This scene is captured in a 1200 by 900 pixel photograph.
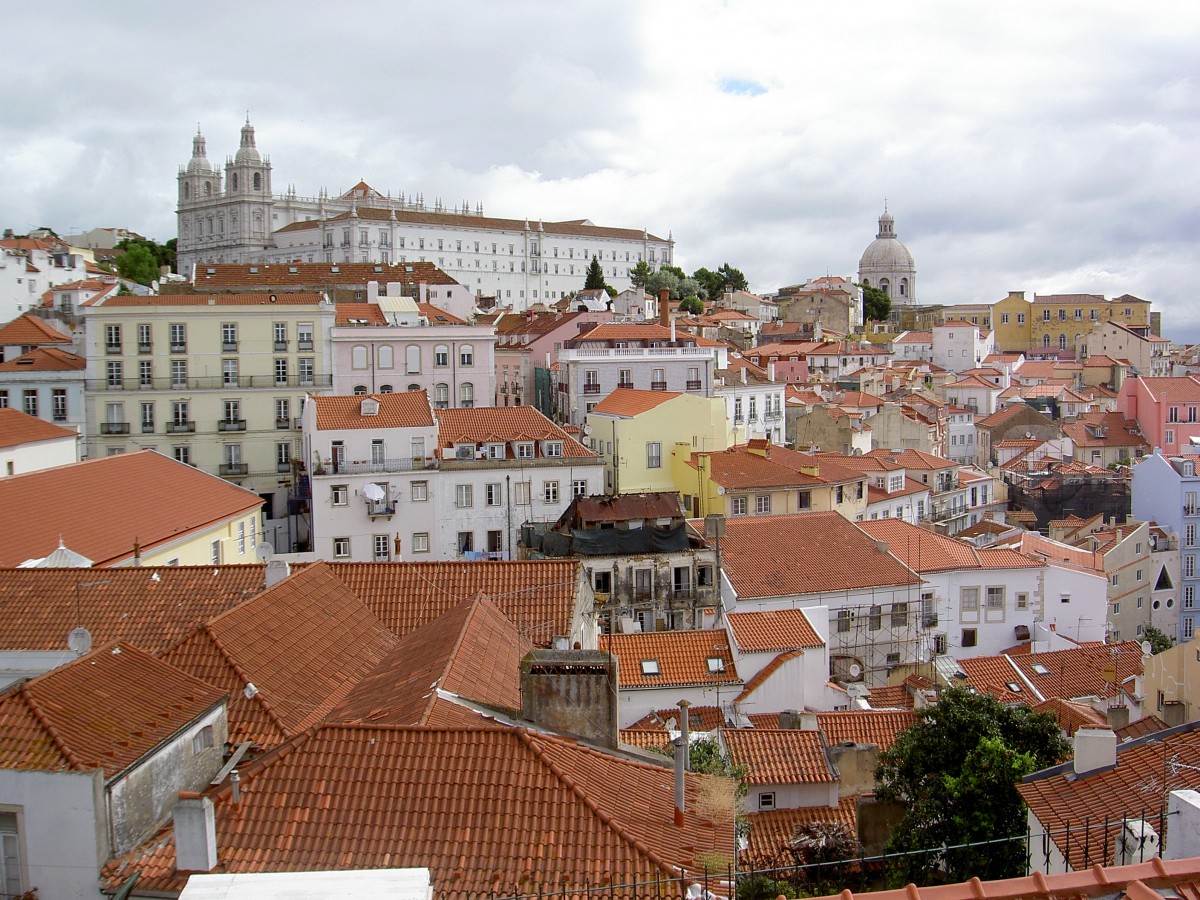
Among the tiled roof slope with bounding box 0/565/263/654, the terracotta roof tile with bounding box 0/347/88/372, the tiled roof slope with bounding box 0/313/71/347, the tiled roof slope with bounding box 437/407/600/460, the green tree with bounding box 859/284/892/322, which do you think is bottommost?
the tiled roof slope with bounding box 0/565/263/654

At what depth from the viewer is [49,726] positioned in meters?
9.59

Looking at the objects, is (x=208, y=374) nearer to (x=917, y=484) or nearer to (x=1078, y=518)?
(x=917, y=484)

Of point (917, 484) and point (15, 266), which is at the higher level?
point (15, 266)

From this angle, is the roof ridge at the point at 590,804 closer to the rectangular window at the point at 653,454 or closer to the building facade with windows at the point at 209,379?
the rectangular window at the point at 653,454

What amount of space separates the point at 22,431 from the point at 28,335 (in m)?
19.6

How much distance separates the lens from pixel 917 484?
173 feet

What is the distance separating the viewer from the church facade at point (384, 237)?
127000 mm

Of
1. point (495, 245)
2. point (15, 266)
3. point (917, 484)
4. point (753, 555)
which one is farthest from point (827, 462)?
point (495, 245)

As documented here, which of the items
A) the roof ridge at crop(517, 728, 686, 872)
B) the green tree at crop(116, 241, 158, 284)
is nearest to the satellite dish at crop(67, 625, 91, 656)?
the roof ridge at crop(517, 728, 686, 872)

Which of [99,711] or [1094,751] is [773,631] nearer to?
[1094,751]

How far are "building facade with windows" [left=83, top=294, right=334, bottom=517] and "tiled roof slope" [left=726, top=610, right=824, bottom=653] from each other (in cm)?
2618

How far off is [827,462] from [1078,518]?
16.4 metres

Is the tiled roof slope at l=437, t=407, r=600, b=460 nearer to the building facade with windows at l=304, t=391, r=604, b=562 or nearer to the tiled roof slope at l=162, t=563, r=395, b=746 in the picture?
the building facade with windows at l=304, t=391, r=604, b=562

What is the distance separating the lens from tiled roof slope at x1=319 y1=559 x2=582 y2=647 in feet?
56.4
